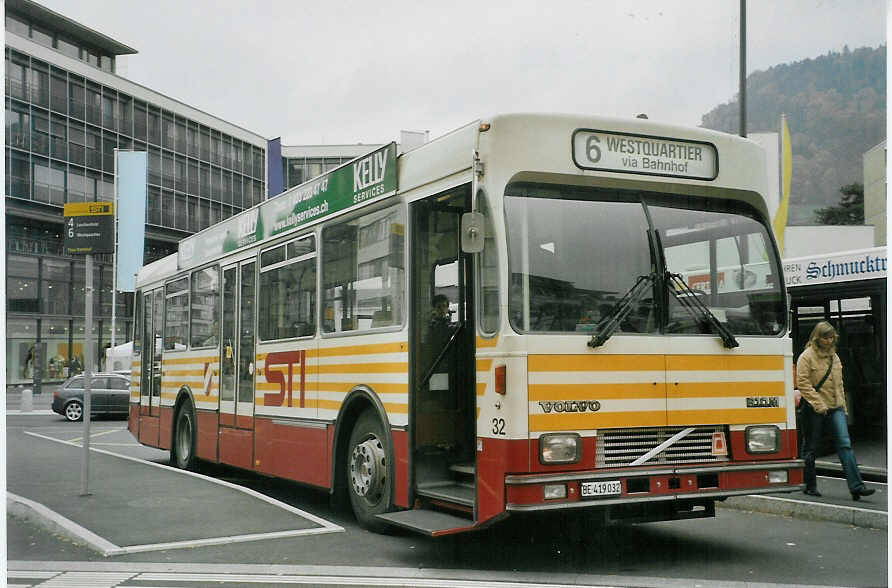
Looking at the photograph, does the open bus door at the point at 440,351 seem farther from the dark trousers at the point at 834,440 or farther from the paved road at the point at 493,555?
Answer: the dark trousers at the point at 834,440

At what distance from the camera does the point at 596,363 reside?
22.8 ft

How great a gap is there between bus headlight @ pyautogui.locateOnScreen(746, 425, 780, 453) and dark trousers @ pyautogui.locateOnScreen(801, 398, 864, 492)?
2647mm

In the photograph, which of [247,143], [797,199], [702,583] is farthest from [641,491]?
[247,143]

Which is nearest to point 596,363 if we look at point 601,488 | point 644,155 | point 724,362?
point 601,488

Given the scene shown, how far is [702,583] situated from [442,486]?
2290 mm

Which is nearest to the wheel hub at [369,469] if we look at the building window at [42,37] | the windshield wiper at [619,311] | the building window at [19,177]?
the windshield wiper at [619,311]

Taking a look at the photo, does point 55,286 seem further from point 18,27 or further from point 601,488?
point 601,488

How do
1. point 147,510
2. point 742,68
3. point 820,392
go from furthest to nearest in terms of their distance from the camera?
1. point 742,68
2. point 820,392
3. point 147,510

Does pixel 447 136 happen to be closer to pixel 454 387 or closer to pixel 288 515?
pixel 454 387

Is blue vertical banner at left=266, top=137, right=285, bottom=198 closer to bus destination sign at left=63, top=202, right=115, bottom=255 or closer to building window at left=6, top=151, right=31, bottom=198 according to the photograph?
bus destination sign at left=63, top=202, right=115, bottom=255

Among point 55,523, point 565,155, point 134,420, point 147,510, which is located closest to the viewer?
point 565,155

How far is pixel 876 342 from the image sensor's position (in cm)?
1305

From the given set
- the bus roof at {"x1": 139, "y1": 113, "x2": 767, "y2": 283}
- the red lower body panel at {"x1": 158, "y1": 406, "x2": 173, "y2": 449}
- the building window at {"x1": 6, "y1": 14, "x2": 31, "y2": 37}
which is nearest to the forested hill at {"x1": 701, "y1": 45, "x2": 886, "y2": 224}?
the bus roof at {"x1": 139, "y1": 113, "x2": 767, "y2": 283}

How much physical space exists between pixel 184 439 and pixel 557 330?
358 inches
